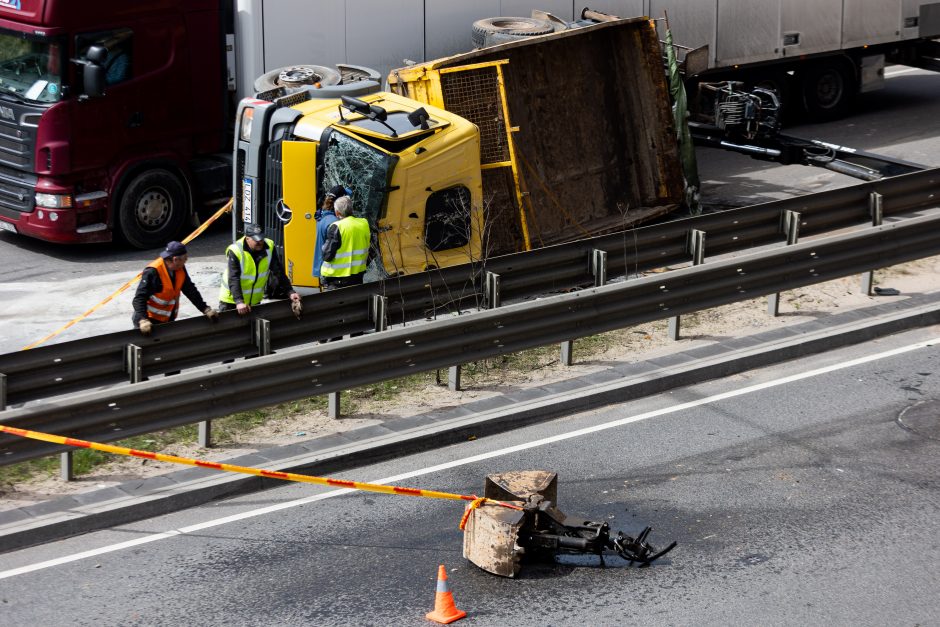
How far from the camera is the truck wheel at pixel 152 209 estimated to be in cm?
1586

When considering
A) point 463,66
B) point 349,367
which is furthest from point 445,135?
point 349,367

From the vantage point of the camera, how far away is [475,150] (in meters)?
13.4

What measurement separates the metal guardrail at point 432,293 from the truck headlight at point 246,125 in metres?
3.36

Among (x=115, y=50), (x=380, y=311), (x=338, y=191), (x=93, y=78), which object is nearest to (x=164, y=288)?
(x=380, y=311)

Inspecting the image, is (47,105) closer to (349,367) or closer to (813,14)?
(349,367)

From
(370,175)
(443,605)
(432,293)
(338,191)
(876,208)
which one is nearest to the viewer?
(443,605)

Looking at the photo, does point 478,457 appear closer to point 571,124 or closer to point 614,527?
point 614,527

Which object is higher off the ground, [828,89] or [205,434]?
[828,89]

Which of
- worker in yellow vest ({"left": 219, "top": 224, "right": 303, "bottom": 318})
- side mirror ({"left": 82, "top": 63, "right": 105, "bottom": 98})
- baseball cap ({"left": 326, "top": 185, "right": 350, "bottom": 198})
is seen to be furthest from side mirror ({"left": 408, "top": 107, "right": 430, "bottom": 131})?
side mirror ({"left": 82, "top": 63, "right": 105, "bottom": 98})

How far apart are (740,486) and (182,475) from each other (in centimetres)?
384

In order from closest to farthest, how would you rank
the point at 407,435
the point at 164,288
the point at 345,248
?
the point at 407,435 < the point at 164,288 < the point at 345,248

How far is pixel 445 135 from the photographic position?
1309cm

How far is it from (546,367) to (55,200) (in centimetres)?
717

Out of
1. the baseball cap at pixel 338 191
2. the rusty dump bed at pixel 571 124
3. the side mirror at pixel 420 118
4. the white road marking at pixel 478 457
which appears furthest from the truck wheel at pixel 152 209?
the white road marking at pixel 478 457
